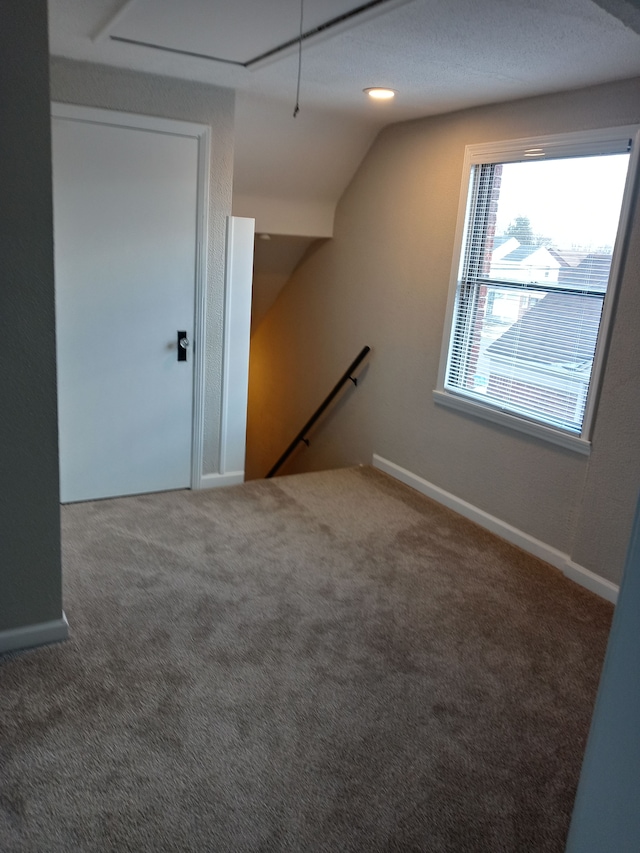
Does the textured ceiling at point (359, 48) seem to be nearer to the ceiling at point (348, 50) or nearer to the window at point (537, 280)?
the ceiling at point (348, 50)

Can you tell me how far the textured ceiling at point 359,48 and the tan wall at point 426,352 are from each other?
0.18 m

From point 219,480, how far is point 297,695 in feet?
6.97

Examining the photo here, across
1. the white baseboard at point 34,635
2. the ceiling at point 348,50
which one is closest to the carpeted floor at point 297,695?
the white baseboard at point 34,635

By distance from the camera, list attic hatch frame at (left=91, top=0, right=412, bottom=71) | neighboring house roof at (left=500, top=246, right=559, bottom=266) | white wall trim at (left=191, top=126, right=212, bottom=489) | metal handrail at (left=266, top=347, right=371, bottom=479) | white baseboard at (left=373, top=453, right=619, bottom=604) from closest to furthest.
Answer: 1. attic hatch frame at (left=91, top=0, right=412, bottom=71)
2. white baseboard at (left=373, top=453, right=619, bottom=604)
3. neighboring house roof at (left=500, top=246, right=559, bottom=266)
4. white wall trim at (left=191, top=126, right=212, bottom=489)
5. metal handrail at (left=266, top=347, right=371, bottom=479)

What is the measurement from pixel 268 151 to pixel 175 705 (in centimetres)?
344

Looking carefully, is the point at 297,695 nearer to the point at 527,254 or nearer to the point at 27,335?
the point at 27,335

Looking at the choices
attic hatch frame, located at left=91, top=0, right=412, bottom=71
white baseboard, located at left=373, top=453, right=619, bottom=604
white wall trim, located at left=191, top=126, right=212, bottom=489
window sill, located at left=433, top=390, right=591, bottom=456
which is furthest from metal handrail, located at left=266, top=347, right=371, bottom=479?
attic hatch frame, located at left=91, top=0, right=412, bottom=71

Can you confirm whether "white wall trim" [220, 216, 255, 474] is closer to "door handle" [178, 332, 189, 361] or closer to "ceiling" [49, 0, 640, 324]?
"door handle" [178, 332, 189, 361]

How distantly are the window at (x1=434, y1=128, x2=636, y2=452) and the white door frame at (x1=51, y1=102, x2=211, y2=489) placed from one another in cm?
144

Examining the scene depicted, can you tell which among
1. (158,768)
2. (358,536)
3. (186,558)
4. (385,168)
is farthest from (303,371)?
(158,768)

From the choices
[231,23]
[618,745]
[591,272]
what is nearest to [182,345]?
[231,23]

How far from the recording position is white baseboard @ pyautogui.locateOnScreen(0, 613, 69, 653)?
8.20 ft

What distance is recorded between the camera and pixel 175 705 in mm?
2277

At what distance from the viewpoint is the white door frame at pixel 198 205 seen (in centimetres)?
350
